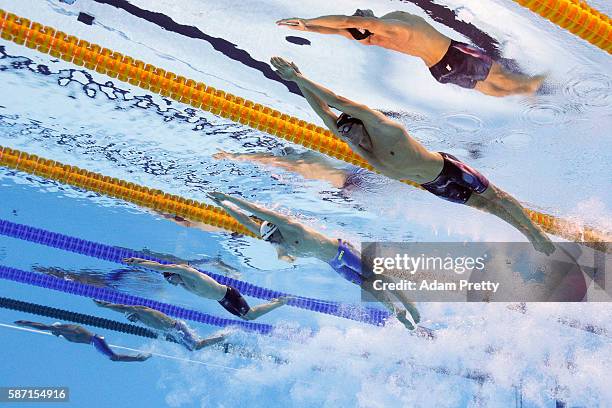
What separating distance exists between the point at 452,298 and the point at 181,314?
7.32 m

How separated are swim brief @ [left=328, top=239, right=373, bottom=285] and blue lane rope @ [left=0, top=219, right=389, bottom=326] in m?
5.13

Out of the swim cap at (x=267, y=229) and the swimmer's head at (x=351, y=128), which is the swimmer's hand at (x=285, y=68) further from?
the swim cap at (x=267, y=229)

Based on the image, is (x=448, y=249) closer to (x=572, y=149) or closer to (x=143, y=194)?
(x=572, y=149)

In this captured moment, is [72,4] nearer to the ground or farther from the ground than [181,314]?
farther from the ground

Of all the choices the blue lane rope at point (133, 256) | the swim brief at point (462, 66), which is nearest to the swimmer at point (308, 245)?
the swim brief at point (462, 66)

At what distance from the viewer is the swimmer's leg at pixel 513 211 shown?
5.18 m

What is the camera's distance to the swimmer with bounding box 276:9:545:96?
17.3 feet

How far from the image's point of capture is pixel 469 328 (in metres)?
15.1

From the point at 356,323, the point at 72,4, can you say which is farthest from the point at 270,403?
the point at 72,4

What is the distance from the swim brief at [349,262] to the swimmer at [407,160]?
2308 millimetres

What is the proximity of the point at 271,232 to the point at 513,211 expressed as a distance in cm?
282

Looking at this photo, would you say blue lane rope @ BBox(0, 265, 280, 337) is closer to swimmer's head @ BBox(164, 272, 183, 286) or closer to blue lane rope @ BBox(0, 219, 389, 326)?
blue lane rope @ BBox(0, 219, 389, 326)

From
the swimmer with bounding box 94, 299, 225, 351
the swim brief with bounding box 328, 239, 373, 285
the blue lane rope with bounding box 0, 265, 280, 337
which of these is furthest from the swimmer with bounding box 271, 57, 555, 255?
the blue lane rope with bounding box 0, 265, 280, 337

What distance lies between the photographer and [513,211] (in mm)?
5277
